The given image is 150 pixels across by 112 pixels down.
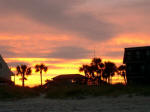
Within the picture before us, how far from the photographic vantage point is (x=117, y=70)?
7450cm

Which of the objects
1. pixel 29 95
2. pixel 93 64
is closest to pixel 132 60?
pixel 93 64

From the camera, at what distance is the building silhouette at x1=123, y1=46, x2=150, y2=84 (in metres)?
59.6

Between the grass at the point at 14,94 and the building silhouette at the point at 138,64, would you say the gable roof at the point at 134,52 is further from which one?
the grass at the point at 14,94

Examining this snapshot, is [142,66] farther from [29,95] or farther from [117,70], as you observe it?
[29,95]

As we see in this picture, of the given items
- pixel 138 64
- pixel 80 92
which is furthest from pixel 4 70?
pixel 80 92

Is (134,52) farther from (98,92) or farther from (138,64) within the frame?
(98,92)

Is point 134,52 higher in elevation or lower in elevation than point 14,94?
higher

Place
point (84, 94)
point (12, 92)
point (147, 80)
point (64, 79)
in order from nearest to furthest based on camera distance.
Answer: point (84, 94) → point (12, 92) → point (147, 80) → point (64, 79)

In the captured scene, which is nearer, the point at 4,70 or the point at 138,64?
the point at 138,64

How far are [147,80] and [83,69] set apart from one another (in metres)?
19.5

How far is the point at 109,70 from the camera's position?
69000 millimetres

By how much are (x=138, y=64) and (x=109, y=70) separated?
9.59 meters

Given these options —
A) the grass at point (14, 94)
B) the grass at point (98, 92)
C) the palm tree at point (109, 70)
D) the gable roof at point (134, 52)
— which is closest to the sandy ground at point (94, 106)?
the grass at point (98, 92)

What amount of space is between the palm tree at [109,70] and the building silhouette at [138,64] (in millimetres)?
7954
